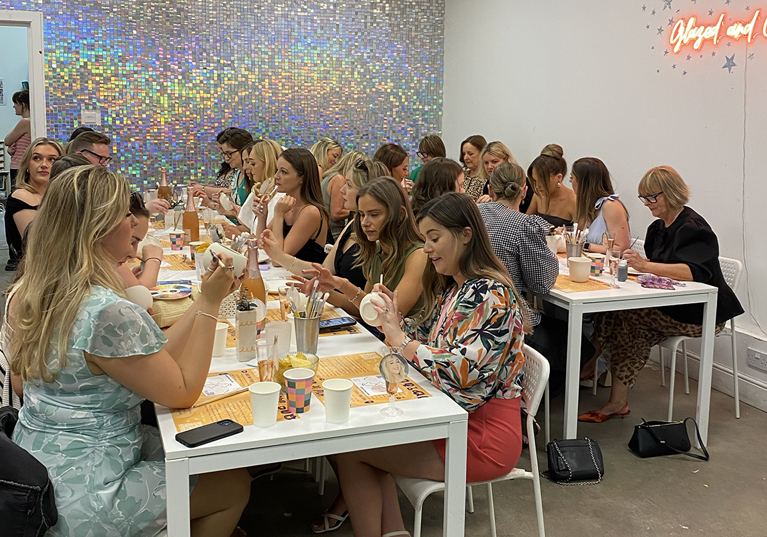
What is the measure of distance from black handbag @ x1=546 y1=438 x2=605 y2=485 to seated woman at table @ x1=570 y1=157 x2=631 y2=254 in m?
1.49

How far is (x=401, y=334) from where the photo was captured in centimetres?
220

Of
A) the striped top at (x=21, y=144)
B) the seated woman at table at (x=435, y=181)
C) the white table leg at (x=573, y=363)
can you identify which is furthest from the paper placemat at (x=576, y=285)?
the striped top at (x=21, y=144)

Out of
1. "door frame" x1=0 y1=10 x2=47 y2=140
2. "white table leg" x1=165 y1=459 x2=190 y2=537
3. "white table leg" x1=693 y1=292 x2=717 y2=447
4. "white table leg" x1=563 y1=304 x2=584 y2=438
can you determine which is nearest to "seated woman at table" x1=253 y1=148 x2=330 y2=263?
"white table leg" x1=563 y1=304 x2=584 y2=438

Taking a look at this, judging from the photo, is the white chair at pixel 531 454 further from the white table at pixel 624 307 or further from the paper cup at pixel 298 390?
the white table at pixel 624 307

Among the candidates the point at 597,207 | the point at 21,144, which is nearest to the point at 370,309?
the point at 597,207

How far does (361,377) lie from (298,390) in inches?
13.0

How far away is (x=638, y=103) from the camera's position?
500cm

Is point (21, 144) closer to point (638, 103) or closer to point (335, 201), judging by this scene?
point (335, 201)

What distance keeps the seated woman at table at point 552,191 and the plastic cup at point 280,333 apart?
11.0 ft

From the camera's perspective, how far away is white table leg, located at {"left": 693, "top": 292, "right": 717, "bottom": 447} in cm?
345

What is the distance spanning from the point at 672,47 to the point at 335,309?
10.4 feet

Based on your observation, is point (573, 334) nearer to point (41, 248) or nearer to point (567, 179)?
point (41, 248)

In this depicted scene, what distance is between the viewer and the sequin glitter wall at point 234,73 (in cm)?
741

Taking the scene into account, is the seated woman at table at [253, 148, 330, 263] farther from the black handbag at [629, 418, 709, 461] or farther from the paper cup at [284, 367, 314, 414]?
the paper cup at [284, 367, 314, 414]
